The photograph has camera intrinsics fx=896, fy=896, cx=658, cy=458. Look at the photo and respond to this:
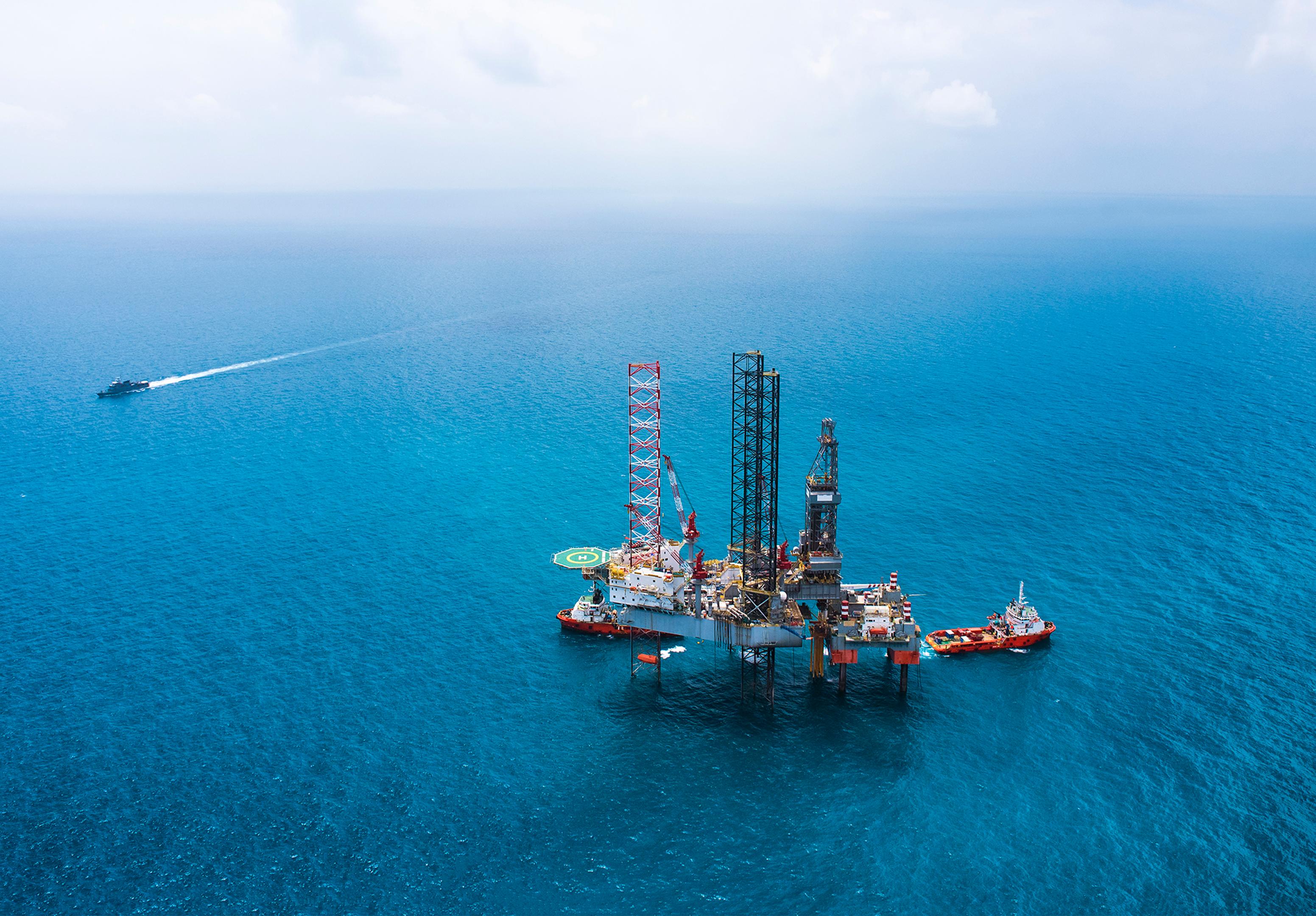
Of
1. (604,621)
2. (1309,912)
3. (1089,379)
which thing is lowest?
(1309,912)

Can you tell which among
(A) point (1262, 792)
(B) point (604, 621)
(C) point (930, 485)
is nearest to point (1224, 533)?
(C) point (930, 485)

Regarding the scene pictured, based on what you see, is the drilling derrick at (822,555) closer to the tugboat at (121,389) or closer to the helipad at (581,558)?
the helipad at (581,558)

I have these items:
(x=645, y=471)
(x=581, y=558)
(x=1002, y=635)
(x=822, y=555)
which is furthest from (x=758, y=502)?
(x=645, y=471)

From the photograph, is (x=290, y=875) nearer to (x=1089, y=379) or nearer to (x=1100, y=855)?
(x=1100, y=855)

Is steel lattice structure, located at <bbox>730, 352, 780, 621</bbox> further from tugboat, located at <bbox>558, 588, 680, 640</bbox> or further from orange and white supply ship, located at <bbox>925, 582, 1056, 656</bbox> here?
orange and white supply ship, located at <bbox>925, 582, 1056, 656</bbox>

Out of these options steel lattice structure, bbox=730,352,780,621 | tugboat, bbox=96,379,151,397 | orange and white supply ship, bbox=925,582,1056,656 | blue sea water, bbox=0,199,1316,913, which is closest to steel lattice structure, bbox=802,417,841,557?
steel lattice structure, bbox=730,352,780,621

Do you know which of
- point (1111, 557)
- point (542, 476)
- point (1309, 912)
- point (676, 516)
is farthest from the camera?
point (542, 476)
